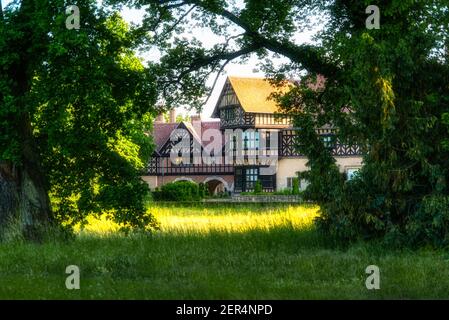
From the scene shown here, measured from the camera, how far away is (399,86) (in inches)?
595

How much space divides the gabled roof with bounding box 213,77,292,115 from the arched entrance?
24.3 ft

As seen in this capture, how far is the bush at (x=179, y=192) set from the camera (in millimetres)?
54375

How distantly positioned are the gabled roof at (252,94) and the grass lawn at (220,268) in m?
45.3

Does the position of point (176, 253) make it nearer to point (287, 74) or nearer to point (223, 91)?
point (287, 74)

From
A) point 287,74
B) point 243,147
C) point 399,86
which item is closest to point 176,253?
point 399,86

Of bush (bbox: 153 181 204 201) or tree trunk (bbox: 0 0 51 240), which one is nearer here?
tree trunk (bbox: 0 0 51 240)

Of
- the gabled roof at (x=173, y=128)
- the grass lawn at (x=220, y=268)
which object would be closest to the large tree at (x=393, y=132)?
the grass lawn at (x=220, y=268)

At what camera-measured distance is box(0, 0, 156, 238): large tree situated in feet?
51.4

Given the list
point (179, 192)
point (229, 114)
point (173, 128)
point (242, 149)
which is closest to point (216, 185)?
point (242, 149)

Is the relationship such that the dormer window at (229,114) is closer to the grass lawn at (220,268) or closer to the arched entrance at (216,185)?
the arched entrance at (216,185)

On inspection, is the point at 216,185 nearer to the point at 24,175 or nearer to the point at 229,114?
the point at 229,114

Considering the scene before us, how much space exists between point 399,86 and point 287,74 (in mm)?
7907

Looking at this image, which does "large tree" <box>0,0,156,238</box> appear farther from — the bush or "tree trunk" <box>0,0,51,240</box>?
the bush

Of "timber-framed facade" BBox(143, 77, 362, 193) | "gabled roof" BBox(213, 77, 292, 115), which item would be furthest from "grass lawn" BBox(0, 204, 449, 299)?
"gabled roof" BBox(213, 77, 292, 115)
